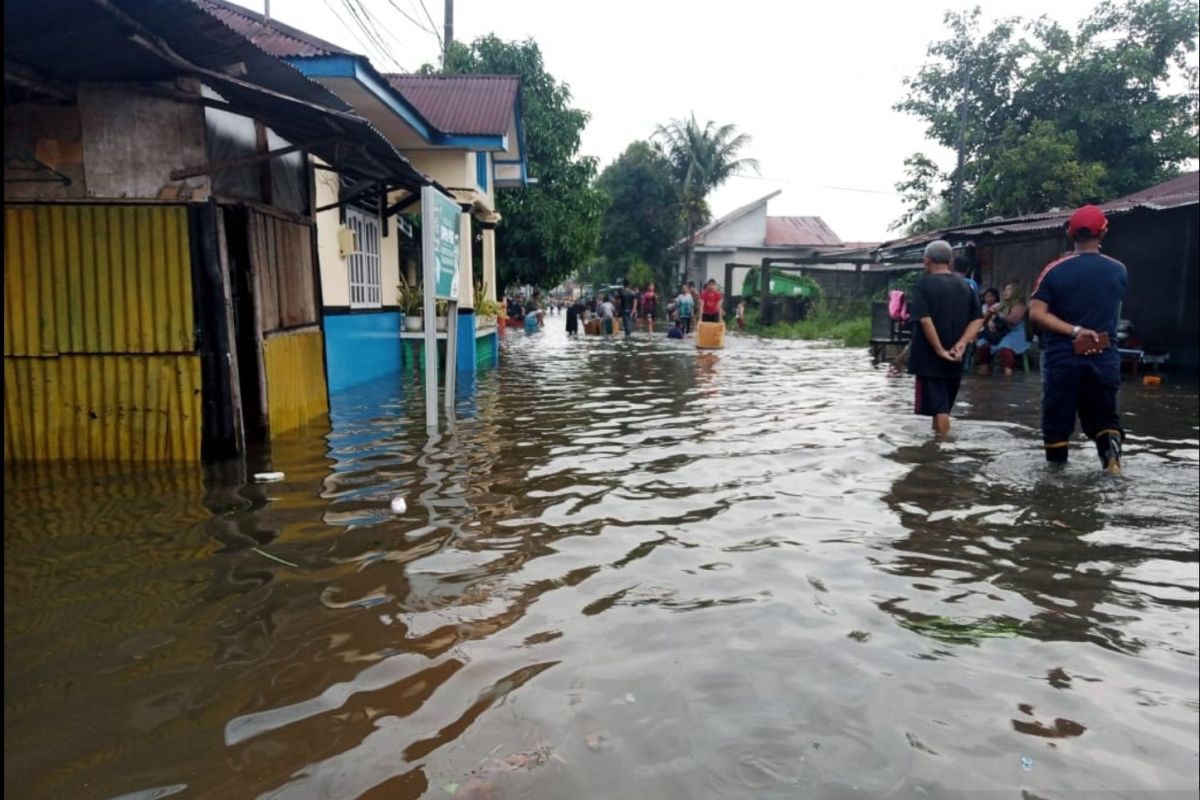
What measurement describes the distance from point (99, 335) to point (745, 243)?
41315 millimetres

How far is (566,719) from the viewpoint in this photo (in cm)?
268

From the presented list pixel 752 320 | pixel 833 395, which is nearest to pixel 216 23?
pixel 833 395

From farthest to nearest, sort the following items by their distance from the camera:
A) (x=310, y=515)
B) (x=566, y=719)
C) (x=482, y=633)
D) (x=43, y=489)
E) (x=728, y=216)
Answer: (x=728, y=216) < (x=43, y=489) < (x=310, y=515) < (x=482, y=633) < (x=566, y=719)

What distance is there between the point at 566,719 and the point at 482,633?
755 mm

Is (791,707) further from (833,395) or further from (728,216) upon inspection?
(728,216)

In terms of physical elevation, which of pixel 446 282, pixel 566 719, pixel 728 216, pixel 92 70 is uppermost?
pixel 728 216

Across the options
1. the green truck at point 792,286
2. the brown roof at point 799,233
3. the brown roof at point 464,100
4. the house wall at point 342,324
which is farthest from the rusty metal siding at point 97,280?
the brown roof at point 799,233

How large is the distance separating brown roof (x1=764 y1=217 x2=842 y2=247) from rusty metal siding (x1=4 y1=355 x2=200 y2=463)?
135ft

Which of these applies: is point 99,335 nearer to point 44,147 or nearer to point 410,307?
point 44,147

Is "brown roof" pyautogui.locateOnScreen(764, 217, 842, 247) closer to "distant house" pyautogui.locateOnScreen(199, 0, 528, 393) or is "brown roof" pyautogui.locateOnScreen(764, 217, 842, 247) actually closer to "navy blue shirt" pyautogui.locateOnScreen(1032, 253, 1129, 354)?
"distant house" pyautogui.locateOnScreen(199, 0, 528, 393)

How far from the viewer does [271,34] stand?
10.7 metres

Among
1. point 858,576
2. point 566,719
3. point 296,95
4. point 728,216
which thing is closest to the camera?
point 566,719

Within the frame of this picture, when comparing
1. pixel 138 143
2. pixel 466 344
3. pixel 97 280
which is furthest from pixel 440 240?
pixel 466 344

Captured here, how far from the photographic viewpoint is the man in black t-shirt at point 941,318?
6.84 m
